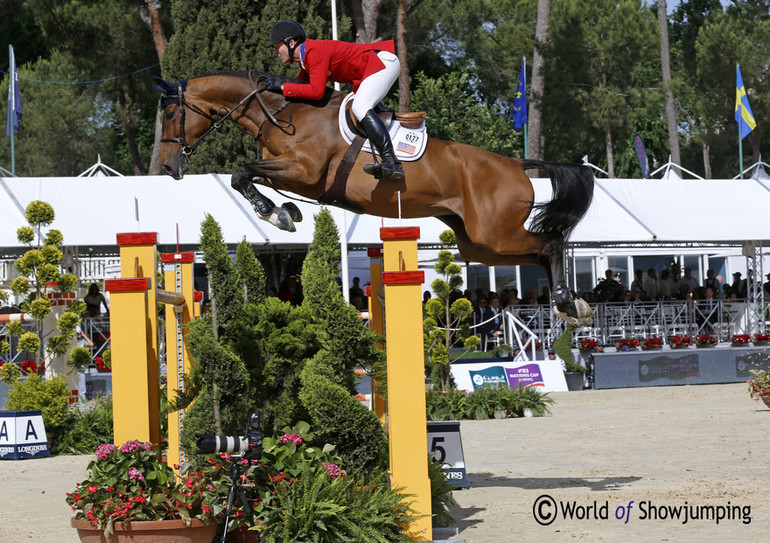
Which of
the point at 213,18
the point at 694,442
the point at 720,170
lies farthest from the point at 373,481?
the point at 720,170

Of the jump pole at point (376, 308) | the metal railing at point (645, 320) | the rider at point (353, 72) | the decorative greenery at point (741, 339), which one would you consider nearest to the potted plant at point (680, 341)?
the metal railing at point (645, 320)

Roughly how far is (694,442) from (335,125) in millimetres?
5460

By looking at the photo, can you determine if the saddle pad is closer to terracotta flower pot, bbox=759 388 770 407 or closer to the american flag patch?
the american flag patch

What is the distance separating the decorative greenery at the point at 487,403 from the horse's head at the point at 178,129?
6623 mm

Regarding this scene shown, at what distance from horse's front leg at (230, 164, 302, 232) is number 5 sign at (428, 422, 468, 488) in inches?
73.7

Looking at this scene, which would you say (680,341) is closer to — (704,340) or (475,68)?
(704,340)

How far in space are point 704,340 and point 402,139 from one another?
11905mm

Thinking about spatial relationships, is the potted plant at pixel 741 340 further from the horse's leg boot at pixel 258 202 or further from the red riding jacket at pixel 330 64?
the horse's leg boot at pixel 258 202

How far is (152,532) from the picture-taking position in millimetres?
4395

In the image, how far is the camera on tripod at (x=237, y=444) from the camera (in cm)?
458

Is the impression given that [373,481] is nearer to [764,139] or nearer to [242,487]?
[242,487]

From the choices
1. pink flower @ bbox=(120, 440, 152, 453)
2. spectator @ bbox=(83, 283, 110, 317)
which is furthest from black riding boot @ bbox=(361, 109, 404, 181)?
spectator @ bbox=(83, 283, 110, 317)

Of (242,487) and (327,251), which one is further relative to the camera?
(327,251)

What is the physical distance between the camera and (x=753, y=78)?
31953mm
